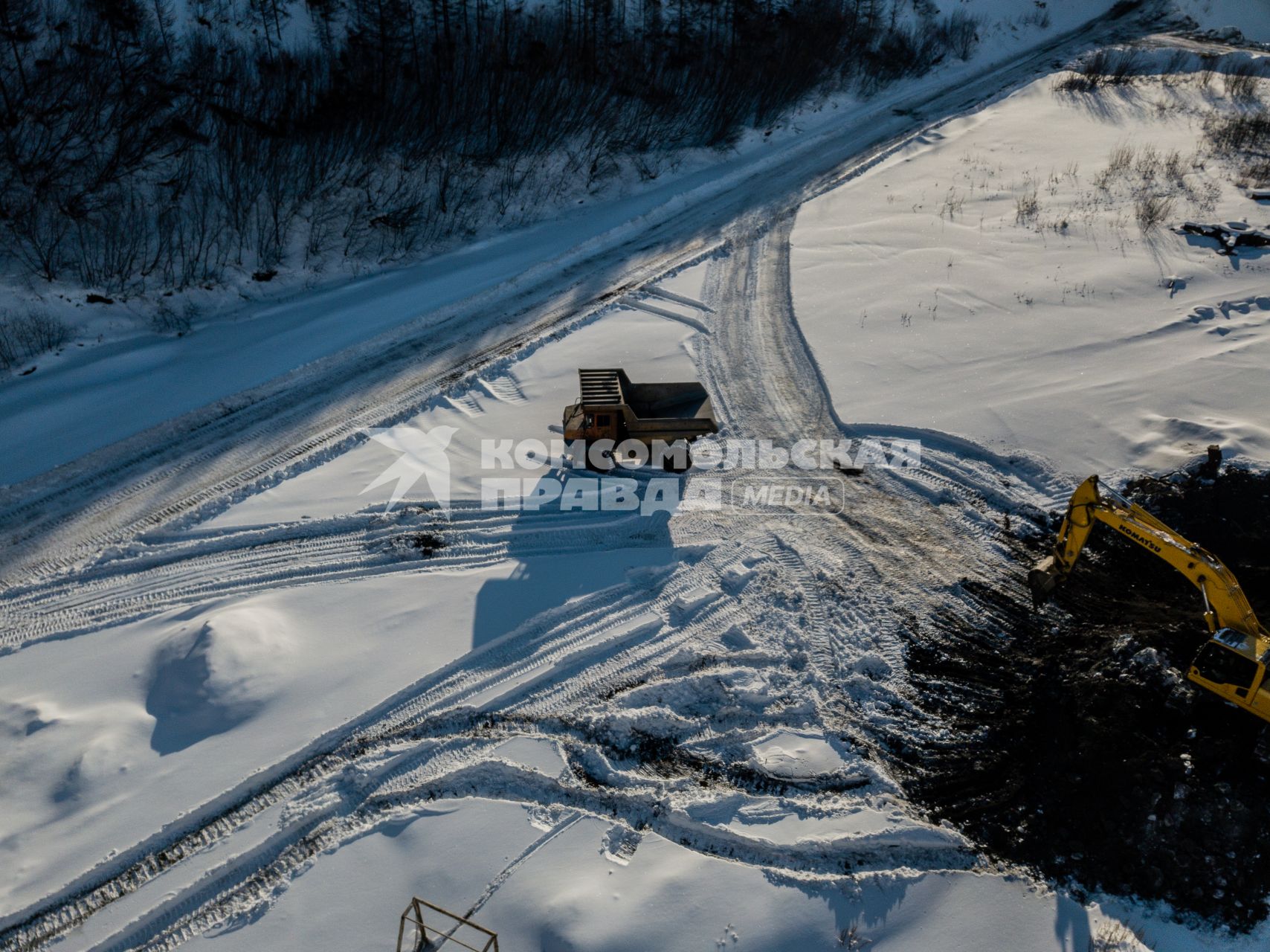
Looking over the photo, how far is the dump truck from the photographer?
42.4ft

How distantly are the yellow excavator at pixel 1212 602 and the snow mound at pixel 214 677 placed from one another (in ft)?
31.9

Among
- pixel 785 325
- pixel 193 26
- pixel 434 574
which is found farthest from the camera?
pixel 193 26

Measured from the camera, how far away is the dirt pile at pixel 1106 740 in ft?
26.9

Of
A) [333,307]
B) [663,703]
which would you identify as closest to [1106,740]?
[663,703]

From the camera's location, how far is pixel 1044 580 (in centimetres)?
1073

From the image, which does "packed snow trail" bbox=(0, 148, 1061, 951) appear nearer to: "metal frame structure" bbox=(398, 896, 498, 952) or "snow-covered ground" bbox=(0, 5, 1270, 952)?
"snow-covered ground" bbox=(0, 5, 1270, 952)

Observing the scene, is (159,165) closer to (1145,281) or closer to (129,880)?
(129,880)

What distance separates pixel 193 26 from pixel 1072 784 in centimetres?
2915

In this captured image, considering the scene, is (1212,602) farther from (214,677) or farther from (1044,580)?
(214,677)

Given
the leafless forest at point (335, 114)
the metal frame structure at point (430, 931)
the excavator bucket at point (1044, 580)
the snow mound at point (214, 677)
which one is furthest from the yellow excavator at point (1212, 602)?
the leafless forest at point (335, 114)

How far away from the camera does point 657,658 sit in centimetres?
1041

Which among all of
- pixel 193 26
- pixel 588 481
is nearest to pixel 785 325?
pixel 588 481

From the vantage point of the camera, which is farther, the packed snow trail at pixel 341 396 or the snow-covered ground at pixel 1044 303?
the snow-covered ground at pixel 1044 303

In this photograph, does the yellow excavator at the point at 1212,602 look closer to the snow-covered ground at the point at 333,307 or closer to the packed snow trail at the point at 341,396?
the packed snow trail at the point at 341,396
